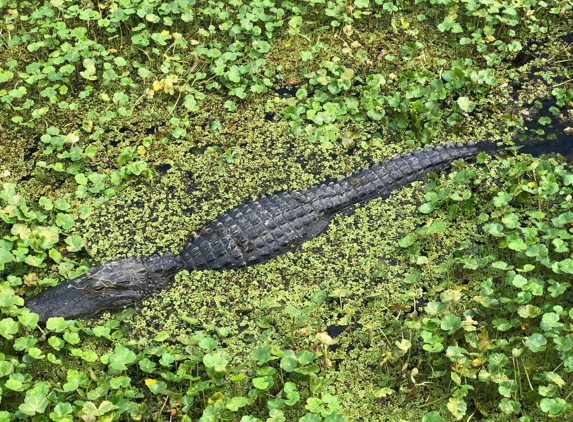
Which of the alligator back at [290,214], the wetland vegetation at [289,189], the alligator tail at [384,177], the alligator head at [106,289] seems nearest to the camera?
the wetland vegetation at [289,189]

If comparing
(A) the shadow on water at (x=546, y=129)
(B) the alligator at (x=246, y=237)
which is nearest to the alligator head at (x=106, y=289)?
(B) the alligator at (x=246, y=237)

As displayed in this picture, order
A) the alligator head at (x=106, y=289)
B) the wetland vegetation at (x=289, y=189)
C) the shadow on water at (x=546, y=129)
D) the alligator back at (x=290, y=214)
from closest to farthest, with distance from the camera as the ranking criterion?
the wetland vegetation at (x=289, y=189)
the alligator head at (x=106, y=289)
the alligator back at (x=290, y=214)
the shadow on water at (x=546, y=129)

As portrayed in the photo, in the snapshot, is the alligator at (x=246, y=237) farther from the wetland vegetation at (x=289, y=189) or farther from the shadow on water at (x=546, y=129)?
the shadow on water at (x=546, y=129)

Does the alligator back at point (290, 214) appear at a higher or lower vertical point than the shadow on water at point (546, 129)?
lower

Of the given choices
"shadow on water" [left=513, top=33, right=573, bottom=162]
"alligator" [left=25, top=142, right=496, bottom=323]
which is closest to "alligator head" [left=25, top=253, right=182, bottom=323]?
"alligator" [left=25, top=142, right=496, bottom=323]

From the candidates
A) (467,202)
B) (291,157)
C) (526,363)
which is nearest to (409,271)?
(467,202)

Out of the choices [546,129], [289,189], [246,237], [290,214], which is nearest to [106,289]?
[246,237]

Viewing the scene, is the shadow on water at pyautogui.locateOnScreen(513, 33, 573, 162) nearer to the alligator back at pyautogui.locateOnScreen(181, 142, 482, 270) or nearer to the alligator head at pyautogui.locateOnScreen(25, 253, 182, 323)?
the alligator back at pyautogui.locateOnScreen(181, 142, 482, 270)
